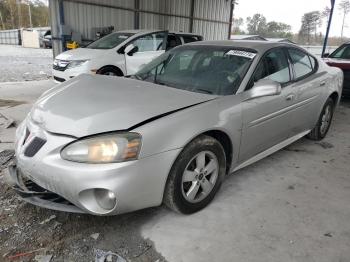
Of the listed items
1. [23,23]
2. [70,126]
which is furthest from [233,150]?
[23,23]

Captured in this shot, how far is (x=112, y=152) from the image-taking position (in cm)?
227

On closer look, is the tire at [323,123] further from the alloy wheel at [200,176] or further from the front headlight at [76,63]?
the front headlight at [76,63]

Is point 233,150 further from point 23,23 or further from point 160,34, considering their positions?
point 23,23

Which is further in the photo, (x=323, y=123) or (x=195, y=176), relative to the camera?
(x=323, y=123)

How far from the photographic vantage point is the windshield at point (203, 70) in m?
3.15

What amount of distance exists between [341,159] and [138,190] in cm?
313

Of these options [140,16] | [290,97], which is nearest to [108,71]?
[290,97]

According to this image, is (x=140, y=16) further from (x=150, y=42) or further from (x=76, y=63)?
(x=76, y=63)

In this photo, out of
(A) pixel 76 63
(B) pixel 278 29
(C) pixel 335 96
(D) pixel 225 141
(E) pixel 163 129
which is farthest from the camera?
(B) pixel 278 29

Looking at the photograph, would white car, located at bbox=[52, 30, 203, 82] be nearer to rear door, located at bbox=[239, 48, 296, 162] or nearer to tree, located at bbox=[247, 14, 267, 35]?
rear door, located at bbox=[239, 48, 296, 162]

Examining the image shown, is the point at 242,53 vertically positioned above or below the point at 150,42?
above

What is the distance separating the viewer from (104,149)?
7.47ft

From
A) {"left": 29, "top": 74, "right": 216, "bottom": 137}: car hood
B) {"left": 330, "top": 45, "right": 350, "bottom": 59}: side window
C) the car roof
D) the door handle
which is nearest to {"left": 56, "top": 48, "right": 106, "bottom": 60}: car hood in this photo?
the car roof

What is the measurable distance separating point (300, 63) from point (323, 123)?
1.26 meters
